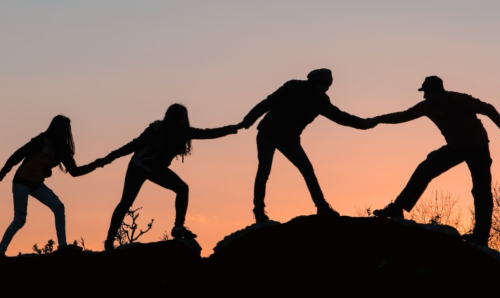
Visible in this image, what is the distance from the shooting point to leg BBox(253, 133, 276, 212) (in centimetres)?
1336

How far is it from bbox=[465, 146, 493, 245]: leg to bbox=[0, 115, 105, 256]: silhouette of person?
249 inches

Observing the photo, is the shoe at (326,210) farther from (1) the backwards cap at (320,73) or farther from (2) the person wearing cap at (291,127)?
(1) the backwards cap at (320,73)

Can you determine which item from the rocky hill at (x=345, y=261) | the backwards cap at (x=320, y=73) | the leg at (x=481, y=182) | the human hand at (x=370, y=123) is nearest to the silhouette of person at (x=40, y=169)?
the rocky hill at (x=345, y=261)

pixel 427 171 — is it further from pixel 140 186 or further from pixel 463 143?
pixel 140 186

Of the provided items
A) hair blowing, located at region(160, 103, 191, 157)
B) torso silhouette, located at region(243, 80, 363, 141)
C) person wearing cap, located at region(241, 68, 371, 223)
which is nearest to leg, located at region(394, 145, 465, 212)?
person wearing cap, located at region(241, 68, 371, 223)

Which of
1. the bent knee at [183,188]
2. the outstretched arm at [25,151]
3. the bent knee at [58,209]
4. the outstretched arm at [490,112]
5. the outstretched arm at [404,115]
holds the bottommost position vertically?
the outstretched arm at [490,112]

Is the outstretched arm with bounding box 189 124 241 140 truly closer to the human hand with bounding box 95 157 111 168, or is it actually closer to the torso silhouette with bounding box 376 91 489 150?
the human hand with bounding box 95 157 111 168

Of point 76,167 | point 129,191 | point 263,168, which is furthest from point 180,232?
point 76,167

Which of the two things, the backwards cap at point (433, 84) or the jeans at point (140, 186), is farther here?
the jeans at point (140, 186)

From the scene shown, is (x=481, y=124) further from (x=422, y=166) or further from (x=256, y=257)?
(x=256, y=257)

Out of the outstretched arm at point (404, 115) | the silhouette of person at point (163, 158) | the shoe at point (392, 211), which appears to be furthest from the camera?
the silhouette of person at point (163, 158)

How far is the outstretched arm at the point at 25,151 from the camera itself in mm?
14430

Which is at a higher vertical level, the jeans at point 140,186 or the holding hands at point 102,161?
the holding hands at point 102,161

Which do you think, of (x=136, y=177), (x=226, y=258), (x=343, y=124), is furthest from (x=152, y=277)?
(x=343, y=124)
